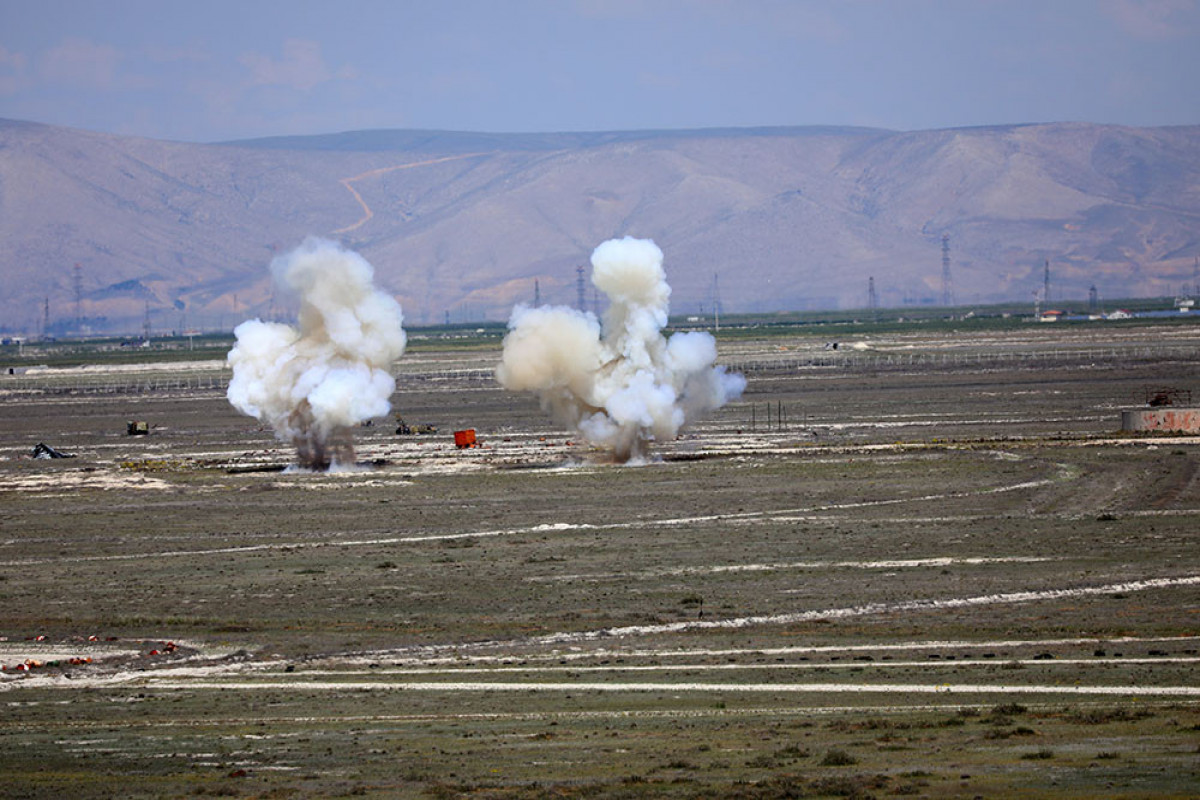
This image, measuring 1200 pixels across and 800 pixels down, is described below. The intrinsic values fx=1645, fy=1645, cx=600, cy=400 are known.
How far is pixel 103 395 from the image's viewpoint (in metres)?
147

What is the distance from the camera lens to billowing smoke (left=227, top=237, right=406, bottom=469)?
66750 millimetres

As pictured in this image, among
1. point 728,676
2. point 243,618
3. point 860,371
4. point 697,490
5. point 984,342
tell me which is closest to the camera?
point 728,676

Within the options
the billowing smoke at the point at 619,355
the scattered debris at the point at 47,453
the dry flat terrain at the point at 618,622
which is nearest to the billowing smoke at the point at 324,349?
the dry flat terrain at the point at 618,622

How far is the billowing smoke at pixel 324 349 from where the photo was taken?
219 ft

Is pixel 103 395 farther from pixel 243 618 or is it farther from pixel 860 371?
pixel 243 618

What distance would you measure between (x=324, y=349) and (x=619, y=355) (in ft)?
39.8

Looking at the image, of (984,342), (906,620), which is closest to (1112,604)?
(906,620)

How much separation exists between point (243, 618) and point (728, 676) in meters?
13.4

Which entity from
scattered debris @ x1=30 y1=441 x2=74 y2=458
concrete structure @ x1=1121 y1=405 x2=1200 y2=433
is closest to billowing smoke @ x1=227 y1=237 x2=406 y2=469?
scattered debris @ x1=30 y1=441 x2=74 y2=458

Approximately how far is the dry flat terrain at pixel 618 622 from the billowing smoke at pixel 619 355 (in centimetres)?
297

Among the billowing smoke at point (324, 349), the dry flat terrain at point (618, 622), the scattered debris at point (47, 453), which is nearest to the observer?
the dry flat terrain at point (618, 622)

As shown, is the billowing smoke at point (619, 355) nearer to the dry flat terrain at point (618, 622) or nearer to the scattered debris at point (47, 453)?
the dry flat terrain at point (618, 622)

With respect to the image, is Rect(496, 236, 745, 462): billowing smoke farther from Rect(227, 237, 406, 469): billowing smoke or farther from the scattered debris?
the scattered debris

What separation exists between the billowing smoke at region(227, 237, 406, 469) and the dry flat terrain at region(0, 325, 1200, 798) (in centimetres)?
356
